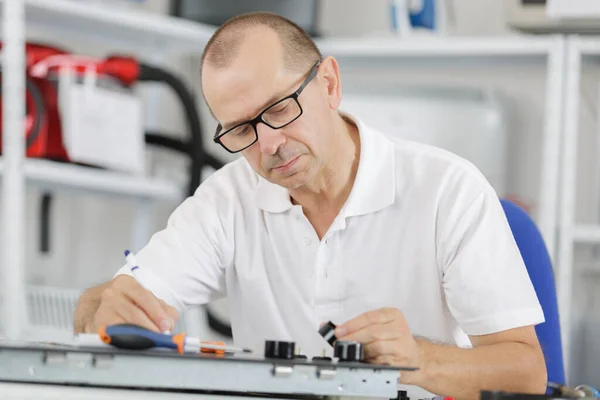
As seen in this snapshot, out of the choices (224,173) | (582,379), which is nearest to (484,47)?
(582,379)

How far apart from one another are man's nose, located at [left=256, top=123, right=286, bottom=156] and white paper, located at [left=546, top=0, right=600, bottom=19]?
4.10ft

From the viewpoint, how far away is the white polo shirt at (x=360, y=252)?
1359 millimetres

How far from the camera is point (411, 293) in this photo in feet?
4.80

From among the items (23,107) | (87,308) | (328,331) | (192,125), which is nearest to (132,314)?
(87,308)

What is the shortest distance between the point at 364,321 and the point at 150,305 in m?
0.30

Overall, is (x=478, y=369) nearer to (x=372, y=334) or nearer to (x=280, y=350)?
(x=372, y=334)

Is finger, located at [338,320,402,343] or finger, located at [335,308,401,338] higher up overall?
finger, located at [335,308,401,338]

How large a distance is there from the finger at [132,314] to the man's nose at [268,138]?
0.90 ft

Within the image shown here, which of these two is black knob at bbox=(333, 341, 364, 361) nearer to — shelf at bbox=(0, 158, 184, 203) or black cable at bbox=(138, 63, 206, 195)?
shelf at bbox=(0, 158, 184, 203)

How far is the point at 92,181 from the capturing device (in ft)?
8.09

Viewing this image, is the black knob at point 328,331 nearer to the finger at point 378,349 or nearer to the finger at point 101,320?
the finger at point 378,349

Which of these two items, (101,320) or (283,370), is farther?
(101,320)

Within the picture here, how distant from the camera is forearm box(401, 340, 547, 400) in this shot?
3.68ft

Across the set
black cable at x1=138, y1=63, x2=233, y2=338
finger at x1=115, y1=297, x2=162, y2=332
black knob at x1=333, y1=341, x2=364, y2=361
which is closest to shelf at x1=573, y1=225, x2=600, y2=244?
black cable at x1=138, y1=63, x2=233, y2=338
